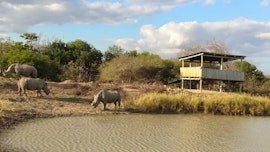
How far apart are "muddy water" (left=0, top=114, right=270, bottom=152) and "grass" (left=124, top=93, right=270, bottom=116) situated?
1.89 m

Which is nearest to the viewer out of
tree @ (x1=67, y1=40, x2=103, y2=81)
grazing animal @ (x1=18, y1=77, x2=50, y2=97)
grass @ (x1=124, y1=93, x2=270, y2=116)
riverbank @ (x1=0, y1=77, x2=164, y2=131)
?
riverbank @ (x1=0, y1=77, x2=164, y2=131)

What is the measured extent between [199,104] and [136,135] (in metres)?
9.55

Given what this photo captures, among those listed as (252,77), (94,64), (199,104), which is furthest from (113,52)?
(199,104)

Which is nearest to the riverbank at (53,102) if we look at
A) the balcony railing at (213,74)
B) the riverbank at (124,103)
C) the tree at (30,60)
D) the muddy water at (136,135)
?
the riverbank at (124,103)

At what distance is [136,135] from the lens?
14727 mm

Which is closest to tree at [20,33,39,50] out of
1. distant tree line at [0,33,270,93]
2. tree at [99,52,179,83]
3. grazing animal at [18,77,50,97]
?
distant tree line at [0,33,270,93]

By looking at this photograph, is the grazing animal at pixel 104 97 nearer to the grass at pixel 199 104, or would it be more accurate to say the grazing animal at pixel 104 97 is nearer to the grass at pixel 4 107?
the grass at pixel 199 104

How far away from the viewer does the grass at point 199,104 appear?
72.5ft

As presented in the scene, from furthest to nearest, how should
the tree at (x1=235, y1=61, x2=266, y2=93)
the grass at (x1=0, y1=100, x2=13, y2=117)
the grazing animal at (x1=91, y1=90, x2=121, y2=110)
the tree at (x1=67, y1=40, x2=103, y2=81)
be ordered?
1. the tree at (x1=67, y1=40, x2=103, y2=81)
2. the tree at (x1=235, y1=61, x2=266, y2=93)
3. the grazing animal at (x1=91, y1=90, x2=121, y2=110)
4. the grass at (x1=0, y1=100, x2=13, y2=117)

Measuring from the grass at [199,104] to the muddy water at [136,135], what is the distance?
1.89 metres

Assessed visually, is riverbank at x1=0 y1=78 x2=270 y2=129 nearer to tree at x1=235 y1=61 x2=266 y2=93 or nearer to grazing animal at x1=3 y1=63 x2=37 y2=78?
grazing animal at x1=3 y1=63 x2=37 y2=78

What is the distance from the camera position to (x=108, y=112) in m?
20.6

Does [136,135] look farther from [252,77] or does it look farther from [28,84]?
[252,77]

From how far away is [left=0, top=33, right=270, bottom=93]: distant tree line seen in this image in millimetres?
31750
